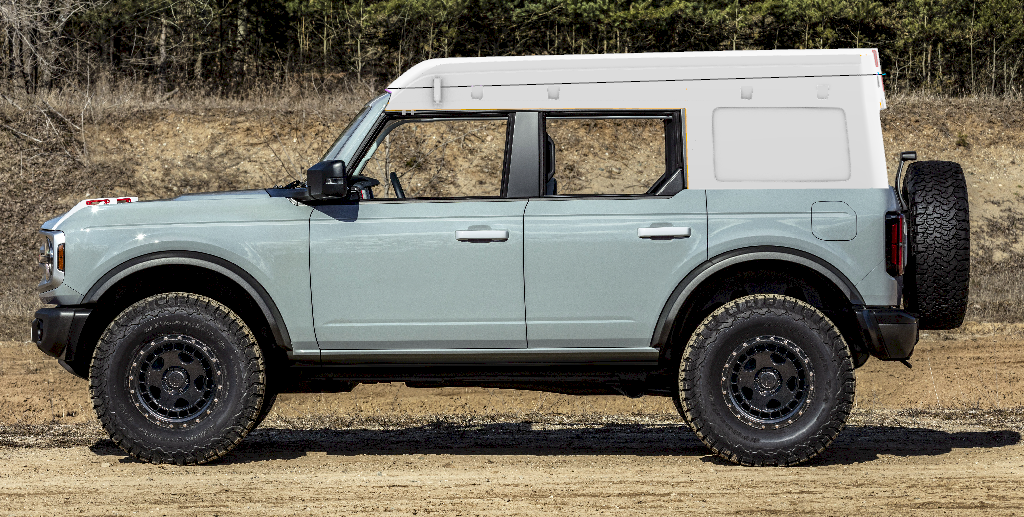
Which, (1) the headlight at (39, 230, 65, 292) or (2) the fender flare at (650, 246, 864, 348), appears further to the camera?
(1) the headlight at (39, 230, 65, 292)

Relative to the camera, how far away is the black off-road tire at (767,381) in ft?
21.9

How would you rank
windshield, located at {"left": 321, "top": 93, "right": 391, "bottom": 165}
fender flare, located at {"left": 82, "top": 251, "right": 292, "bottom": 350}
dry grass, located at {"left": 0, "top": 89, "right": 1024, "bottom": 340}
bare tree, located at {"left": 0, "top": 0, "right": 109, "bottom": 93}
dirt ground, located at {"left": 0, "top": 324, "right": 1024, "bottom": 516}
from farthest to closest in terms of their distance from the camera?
dry grass, located at {"left": 0, "top": 89, "right": 1024, "bottom": 340} → bare tree, located at {"left": 0, "top": 0, "right": 109, "bottom": 93} → windshield, located at {"left": 321, "top": 93, "right": 391, "bottom": 165} → fender flare, located at {"left": 82, "top": 251, "right": 292, "bottom": 350} → dirt ground, located at {"left": 0, "top": 324, "right": 1024, "bottom": 516}

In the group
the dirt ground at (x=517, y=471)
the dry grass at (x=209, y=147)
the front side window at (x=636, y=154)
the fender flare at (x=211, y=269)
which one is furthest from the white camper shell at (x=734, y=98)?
the dry grass at (x=209, y=147)

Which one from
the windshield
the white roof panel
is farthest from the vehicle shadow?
the white roof panel

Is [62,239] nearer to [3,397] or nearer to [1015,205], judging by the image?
[3,397]

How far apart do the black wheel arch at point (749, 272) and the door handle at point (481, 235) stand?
1.04 metres

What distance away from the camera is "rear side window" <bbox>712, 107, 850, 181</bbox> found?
6738mm

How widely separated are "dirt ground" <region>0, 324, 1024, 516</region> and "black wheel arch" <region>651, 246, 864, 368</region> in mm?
834

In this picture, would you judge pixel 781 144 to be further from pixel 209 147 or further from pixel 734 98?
pixel 209 147

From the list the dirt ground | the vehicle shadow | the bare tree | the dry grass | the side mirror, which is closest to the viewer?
the dirt ground

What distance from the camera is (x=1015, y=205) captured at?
26.0 m

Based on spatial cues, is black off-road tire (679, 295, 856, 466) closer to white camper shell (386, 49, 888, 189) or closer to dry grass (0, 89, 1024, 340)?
white camper shell (386, 49, 888, 189)

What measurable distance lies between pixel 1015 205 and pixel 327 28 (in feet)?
63.9

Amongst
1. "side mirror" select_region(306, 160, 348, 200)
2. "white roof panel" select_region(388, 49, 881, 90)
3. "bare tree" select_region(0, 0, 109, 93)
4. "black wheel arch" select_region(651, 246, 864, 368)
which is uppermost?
"bare tree" select_region(0, 0, 109, 93)
